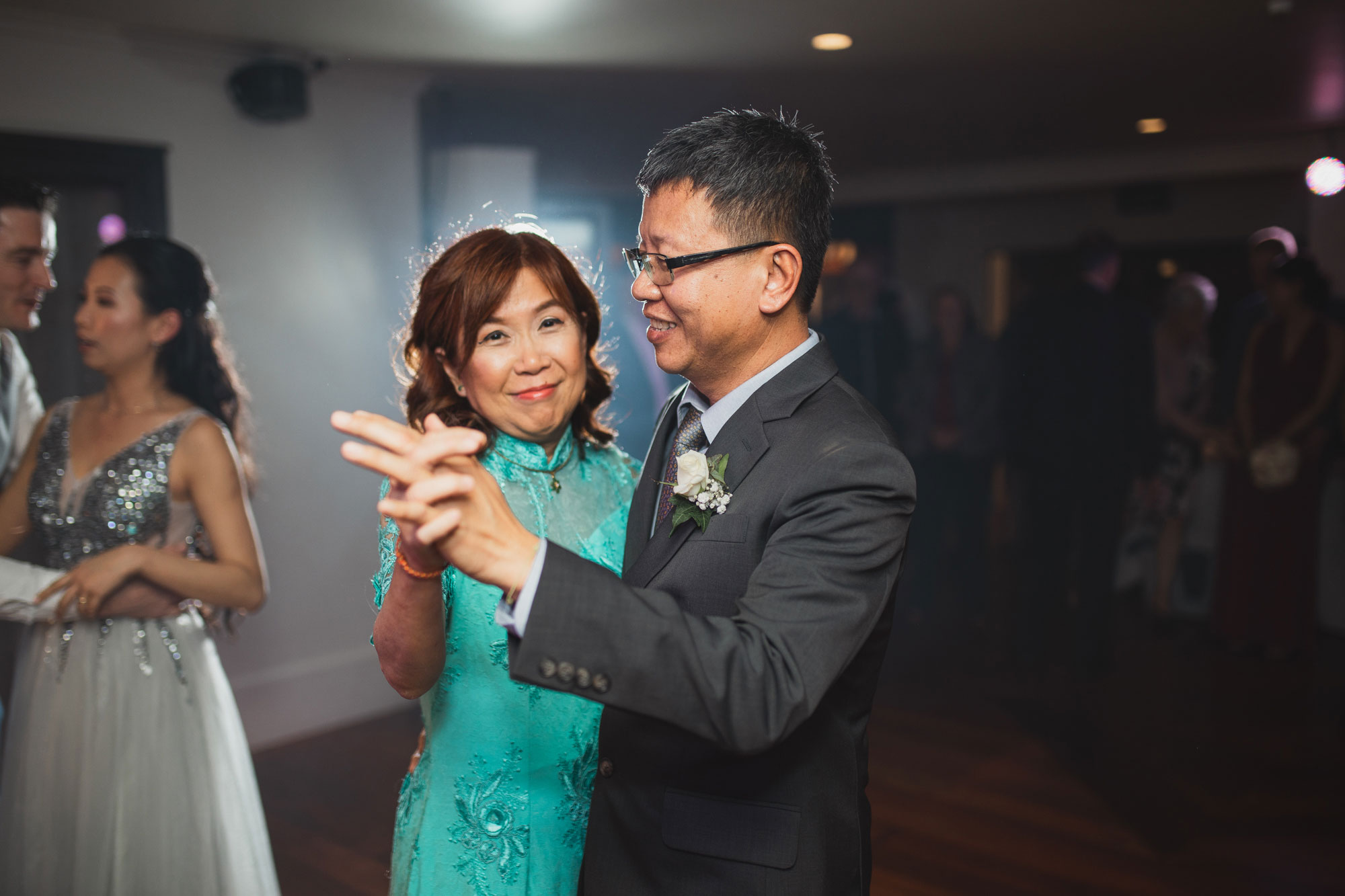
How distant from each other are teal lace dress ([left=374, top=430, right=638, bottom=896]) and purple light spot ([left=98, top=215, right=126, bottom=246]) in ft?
6.16

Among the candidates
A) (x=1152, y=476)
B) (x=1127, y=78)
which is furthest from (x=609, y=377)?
(x=1152, y=476)

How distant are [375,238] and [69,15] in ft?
4.10

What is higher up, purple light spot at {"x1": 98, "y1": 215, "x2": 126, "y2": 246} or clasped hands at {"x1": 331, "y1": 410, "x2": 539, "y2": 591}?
purple light spot at {"x1": 98, "y1": 215, "x2": 126, "y2": 246}

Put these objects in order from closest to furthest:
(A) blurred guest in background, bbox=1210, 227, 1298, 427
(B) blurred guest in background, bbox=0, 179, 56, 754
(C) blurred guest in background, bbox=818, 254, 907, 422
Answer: (B) blurred guest in background, bbox=0, 179, 56, 754 < (A) blurred guest in background, bbox=1210, 227, 1298, 427 < (C) blurred guest in background, bbox=818, 254, 907, 422

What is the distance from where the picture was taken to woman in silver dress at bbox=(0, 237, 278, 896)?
7.39ft

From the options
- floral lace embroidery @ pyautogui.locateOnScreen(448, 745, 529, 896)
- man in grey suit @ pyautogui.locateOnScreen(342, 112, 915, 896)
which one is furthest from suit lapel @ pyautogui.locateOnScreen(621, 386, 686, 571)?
floral lace embroidery @ pyautogui.locateOnScreen(448, 745, 529, 896)

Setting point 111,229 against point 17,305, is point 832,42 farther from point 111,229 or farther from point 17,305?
point 17,305

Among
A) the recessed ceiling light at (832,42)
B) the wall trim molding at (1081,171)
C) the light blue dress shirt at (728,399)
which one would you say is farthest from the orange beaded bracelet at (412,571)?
the wall trim molding at (1081,171)

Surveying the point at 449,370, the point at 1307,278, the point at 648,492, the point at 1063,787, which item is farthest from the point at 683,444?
the point at 1307,278

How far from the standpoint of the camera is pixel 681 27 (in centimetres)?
385

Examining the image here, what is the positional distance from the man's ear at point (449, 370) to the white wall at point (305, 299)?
7.15ft

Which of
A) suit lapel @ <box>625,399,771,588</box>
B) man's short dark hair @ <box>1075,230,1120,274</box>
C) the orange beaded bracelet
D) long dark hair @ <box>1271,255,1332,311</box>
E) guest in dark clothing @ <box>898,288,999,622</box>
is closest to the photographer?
the orange beaded bracelet

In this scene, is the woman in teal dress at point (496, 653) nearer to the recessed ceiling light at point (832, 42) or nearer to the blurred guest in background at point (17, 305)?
the blurred guest in background at point (17, 305)

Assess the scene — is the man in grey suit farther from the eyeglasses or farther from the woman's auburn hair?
the woman's auburn hair
